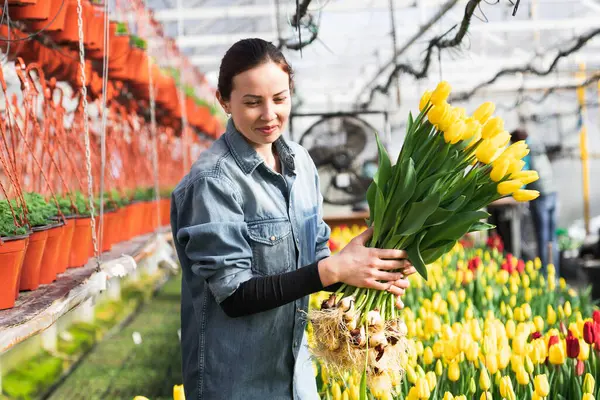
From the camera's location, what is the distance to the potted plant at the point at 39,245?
1904 millimetres

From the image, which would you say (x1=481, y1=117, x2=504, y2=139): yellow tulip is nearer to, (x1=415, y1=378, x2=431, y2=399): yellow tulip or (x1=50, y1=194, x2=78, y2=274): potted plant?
(x1=415, y1=378, x2=431, y2=399): yellow tulip

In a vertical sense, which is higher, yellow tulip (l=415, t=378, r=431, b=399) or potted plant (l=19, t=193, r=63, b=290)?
potted plant (l=19, t=193, r=63, b=290)

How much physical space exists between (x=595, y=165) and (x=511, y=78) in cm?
251

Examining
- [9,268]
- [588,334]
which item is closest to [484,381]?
[588,334]

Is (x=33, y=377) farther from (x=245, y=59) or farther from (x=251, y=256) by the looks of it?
(x=245, y=59)

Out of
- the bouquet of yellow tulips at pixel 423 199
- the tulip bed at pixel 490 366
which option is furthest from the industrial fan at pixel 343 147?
the bouquet of yellow tulips at pixel 423 199

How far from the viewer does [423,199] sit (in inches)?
54.8

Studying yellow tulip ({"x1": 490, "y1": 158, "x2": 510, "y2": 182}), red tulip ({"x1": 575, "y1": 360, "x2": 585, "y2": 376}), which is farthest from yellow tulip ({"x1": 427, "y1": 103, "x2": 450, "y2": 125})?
red tulip ({"x1": 575, "y1": 360, "x2": 585, "y2": 376})

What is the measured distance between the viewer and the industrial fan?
270 inches

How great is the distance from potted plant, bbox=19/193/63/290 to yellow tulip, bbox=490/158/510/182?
1.14 metres

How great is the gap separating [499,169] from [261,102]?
0.44 m

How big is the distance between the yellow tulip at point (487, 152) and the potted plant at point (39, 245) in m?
1.13

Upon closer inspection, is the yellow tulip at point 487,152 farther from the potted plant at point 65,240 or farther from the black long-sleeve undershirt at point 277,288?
the potted plant at point 65,240

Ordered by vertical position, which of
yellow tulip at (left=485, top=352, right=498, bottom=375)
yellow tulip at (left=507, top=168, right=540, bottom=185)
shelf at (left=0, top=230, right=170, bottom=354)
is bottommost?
yellow tulip at (left=485, top=352, right=498, bottom=375)
